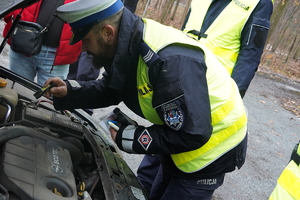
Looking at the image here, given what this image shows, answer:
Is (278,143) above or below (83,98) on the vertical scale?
below

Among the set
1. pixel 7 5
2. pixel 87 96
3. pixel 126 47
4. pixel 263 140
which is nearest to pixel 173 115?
pixel 126 47

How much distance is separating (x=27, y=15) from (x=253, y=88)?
25.7 ft

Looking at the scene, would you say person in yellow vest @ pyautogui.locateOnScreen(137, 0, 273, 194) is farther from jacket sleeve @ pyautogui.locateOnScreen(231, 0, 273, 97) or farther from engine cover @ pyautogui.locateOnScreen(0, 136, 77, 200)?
engine cover @ pyautogui.locateOnScreen(0, 136, 77, 200)

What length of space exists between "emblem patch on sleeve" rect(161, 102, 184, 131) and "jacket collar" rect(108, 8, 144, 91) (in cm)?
31

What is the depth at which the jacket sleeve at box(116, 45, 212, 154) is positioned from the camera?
1.57 metres

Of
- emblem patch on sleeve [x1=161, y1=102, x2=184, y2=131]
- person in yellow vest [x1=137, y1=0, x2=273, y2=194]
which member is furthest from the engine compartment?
person in yellow vest [x1=137, y1=0, x2=273, y2=194]

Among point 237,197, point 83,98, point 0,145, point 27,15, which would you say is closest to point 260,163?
point 237,197

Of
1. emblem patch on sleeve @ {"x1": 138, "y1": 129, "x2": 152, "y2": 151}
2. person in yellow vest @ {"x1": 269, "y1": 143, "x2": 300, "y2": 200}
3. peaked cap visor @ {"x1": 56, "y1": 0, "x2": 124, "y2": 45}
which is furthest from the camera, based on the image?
person in yellow vest @ {"x1": 269, "y1": 143, "x2": 300, "y2": 200}

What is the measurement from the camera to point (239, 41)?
2883 millimetres

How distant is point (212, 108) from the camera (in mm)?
1759

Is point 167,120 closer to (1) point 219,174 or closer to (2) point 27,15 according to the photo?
(1) point 219,174

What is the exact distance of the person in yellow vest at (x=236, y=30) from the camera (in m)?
2.75

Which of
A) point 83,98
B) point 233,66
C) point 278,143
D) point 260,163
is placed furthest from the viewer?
point 278,143

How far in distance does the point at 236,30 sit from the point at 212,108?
1.29 m
